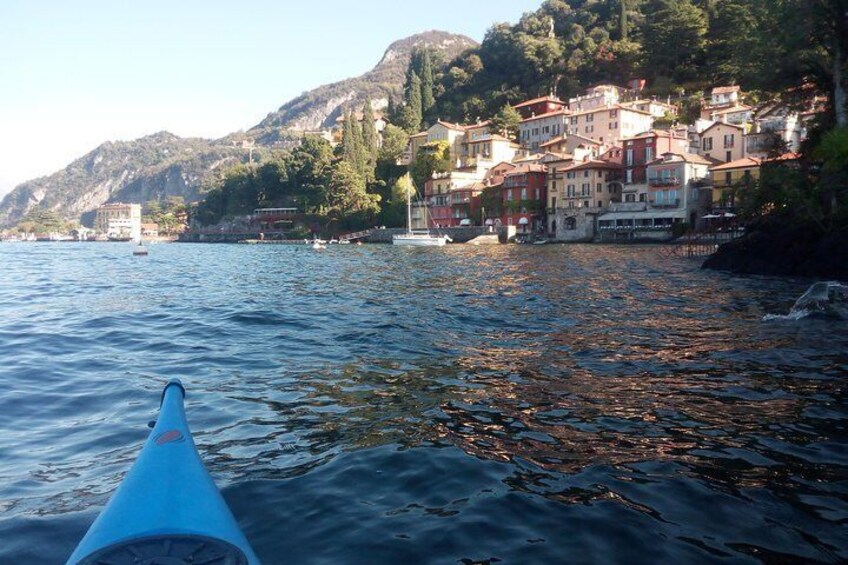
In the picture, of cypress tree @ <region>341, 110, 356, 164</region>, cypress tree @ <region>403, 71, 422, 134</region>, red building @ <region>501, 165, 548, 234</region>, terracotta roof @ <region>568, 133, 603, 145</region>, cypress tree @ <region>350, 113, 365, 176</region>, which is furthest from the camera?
cypress tree @ <region>403, 71, 422, 134</region>

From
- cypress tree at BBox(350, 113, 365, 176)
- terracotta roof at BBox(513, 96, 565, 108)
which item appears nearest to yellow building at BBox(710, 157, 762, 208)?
terracotta roof at BBox(513, 96, 565, 108)

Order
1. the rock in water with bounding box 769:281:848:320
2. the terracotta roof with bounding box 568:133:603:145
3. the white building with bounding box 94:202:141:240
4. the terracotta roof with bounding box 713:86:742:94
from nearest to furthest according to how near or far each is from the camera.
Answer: the rock in water with bounding box 769:281:848:320
the terracotta roof with bounding box 713:86:742:94
the terracotta roof with bounding box 568:133:603:145
the white building with bounding box 94:202:141:240

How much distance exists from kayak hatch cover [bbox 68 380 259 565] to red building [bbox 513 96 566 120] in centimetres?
9156

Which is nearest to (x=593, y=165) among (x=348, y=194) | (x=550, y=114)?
(x=550, y=114)

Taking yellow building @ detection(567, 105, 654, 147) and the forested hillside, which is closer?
yellow building @ detection(567, 105, 654, 147)

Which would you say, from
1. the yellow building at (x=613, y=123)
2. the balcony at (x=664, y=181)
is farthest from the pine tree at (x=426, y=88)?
the balcony at (x=664, y=181)

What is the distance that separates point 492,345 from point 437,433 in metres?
4.92

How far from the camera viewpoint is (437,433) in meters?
6.43

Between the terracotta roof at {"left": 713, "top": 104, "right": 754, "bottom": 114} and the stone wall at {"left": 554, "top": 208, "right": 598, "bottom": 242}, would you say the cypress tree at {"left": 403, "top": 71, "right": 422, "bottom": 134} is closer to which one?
the stone wall at {"left": 554, "top": 208, "right": 598, "bottom": 242}

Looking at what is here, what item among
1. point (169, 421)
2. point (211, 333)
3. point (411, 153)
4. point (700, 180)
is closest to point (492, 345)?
point (211, 333)

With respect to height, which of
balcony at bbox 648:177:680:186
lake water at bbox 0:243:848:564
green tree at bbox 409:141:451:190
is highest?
green tree at bbox 409:141:451:190

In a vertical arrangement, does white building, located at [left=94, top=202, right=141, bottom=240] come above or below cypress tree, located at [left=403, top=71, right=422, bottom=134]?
below

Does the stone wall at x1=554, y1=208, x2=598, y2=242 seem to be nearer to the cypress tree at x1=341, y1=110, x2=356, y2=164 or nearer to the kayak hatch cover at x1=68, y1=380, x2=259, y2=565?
the cypress tree at x1=341, y1=110, x2=356, y2=164

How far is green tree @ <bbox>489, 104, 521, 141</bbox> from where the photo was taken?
9144cm
